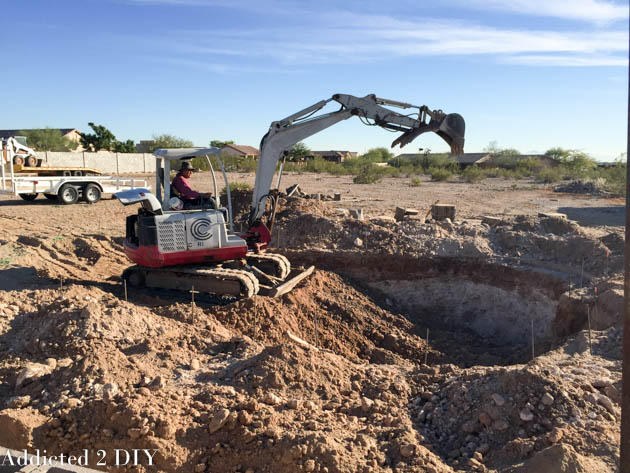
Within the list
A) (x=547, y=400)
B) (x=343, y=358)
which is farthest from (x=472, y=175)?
(x=547, y=400)

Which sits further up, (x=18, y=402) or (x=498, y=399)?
(x=498, y=399)

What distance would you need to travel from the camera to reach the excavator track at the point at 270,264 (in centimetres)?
952

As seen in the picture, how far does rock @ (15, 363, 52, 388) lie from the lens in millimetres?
5168

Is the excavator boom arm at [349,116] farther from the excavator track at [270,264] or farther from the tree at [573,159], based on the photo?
the tree at [573,159]

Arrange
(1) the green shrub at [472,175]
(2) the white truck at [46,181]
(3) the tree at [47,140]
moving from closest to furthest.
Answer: (2) the white truck at [46,181], (1) the green shrub at [472,175], (3) the tree at [47,140]

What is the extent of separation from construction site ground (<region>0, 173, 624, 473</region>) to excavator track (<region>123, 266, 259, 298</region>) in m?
0.20

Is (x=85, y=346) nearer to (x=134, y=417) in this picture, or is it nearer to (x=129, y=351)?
(x=129, y=351)

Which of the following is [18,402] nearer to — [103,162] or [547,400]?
[547,400]

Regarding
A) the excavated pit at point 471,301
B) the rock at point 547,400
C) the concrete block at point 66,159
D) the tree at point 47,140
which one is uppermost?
the tree at point 47,140

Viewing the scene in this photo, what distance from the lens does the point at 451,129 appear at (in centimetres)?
875

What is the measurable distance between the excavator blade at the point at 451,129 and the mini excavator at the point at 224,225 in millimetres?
16

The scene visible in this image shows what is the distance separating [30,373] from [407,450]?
3675 millimetres

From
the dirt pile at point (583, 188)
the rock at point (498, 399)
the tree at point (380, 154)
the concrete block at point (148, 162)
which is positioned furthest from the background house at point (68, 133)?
the rock at point (498, 399)

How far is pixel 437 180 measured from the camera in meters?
37.2
